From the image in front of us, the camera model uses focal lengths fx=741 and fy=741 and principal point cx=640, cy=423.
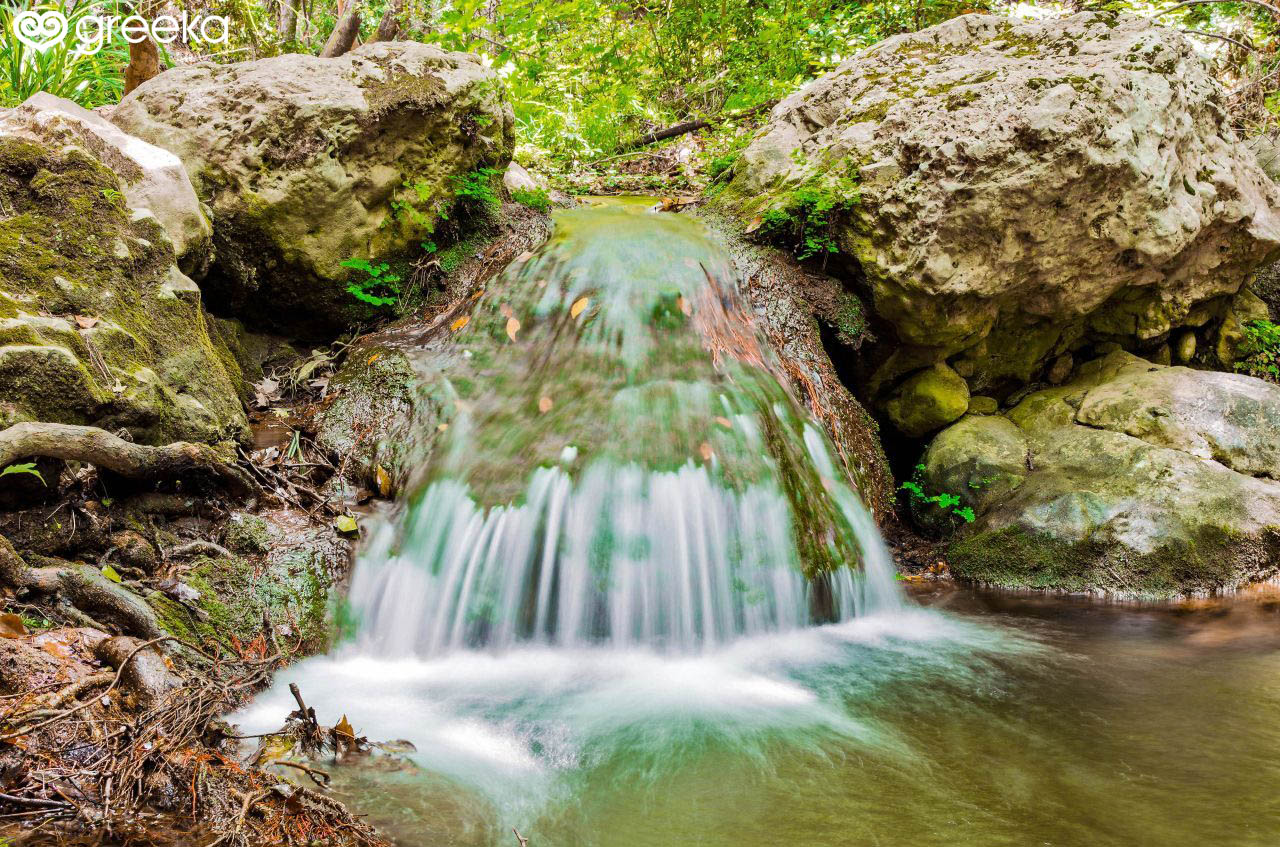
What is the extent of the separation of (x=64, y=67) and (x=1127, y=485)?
9.23 m

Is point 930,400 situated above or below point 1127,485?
above

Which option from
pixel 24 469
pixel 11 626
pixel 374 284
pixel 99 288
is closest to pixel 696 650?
pixel 11 626

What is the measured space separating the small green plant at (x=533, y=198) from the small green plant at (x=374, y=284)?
1.54m

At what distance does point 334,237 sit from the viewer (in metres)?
5.36

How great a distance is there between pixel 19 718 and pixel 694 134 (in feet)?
34.5

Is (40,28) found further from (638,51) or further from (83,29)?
(638,51)

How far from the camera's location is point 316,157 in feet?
17.0

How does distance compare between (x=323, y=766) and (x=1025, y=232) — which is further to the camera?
(x=1025, y=232)

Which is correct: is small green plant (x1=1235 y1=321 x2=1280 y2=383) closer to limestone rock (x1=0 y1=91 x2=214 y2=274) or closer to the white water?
the white water

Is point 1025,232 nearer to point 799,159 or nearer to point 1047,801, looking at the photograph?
point 799,159

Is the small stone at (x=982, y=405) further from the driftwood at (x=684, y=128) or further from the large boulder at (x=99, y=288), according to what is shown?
the driftwood at (x=684, y=128)

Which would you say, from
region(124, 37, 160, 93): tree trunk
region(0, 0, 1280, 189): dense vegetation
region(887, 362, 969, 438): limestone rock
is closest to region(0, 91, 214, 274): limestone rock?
region(124, 37, 160, 93): tree trunk

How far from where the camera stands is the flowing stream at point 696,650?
238 centimetres

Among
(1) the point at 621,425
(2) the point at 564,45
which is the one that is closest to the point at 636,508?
(1) the point at 621,425
